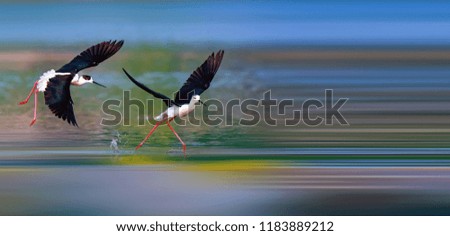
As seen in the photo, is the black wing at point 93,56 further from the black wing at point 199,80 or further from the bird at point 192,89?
the black wing at point 199,80

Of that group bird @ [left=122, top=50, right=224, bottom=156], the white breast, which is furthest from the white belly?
the white breast

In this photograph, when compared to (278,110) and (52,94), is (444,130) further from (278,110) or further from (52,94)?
(52,94)

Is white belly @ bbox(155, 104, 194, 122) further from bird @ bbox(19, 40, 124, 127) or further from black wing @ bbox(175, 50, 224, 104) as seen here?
→ bird @ bbox(19, 40, 124, 127)

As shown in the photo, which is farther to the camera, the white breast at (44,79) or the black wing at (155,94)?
the white breast at (44,79)

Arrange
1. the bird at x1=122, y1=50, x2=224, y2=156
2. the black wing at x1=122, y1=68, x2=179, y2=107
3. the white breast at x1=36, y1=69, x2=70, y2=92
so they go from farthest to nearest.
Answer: the white breast at x1=36, y1=69, x2=70, y2=92
the bird at x1=122, y1=50, x2=224, y2=156
the black wing at x1=122, y1=68, x2=179, y2=107

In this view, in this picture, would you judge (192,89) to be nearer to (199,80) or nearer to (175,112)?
(199,80)

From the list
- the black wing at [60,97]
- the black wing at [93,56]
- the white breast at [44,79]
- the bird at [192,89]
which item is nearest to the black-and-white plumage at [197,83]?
the bird at [192,89]

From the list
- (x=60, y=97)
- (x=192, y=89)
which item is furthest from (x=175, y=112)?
(x=60, y=97)
